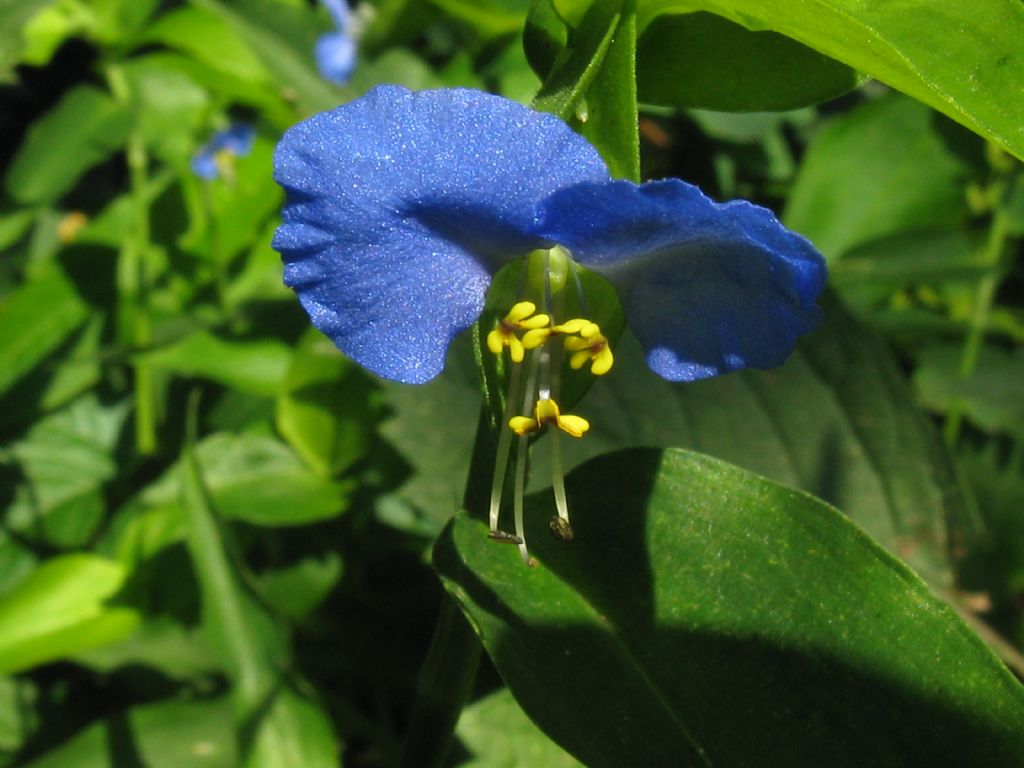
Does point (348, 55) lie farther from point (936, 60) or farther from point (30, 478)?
point (936, 60)

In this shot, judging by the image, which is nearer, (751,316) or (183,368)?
(751,316)

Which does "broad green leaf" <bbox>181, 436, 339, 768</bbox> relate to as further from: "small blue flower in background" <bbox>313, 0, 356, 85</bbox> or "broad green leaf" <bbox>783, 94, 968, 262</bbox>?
"broad green leaf" <bbox>783, 94, 968, 262</bbox>

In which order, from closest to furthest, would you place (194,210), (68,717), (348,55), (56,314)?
(68,717) → (56,314) → (194,210) → (348,55)

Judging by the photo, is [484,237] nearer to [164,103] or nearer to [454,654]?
[454,654]

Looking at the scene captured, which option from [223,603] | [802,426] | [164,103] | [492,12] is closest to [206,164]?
[164,103]

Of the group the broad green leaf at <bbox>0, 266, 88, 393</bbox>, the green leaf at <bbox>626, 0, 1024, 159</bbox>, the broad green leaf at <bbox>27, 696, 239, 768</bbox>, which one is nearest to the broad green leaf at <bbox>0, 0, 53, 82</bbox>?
the broad green leaf at <bbox>0, 266, 88, 393</bbox>

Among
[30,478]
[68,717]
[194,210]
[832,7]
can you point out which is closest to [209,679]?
[68,717]

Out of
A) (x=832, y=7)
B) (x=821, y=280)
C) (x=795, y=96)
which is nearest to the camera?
(x=832, y=7)

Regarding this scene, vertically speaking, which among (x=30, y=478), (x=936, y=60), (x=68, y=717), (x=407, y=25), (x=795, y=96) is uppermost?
(x=936, y=60)
